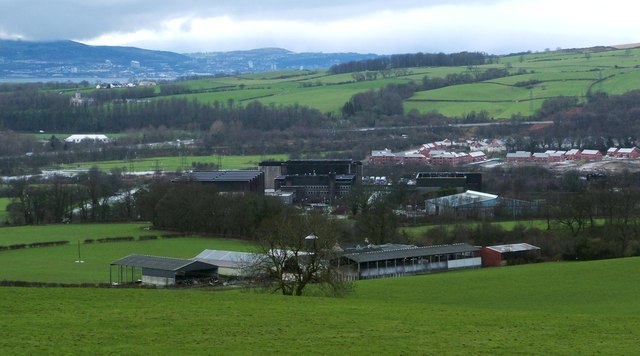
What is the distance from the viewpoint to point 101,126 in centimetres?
11612

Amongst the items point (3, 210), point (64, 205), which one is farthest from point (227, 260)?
point (3, 210)

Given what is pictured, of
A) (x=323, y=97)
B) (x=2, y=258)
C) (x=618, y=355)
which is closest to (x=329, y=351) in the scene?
(x=618, y=355)

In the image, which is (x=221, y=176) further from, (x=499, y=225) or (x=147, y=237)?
(x=499, y=225)

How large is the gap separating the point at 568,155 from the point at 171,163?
3611 centimetres

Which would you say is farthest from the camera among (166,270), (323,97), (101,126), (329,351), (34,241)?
(323,97)

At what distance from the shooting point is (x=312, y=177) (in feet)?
232

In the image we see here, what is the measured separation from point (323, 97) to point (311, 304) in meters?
105

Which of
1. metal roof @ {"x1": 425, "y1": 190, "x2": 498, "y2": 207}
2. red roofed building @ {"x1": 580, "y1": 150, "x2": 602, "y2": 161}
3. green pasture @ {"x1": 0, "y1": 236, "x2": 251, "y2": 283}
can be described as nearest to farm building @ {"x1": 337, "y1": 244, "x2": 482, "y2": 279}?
green pasture @ {"x1": 0, "y1": 236, "x2": 251, "y2": 283}

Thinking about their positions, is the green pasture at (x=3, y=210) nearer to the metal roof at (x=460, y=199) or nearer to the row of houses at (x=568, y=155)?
the metal roof at (x=460, y=199)

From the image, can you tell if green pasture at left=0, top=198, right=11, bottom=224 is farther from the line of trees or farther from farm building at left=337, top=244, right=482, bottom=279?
farm building at left=337, top=244, right=482, bottom=279

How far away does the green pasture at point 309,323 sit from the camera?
1788 centimetres

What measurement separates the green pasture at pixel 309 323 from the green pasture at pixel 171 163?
182ft

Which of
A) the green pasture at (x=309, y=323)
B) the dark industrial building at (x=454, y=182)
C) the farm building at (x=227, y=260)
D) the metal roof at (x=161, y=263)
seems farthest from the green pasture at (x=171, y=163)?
the green pasture at (x=309, y=323)

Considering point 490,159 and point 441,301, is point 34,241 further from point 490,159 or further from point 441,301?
point 490,159
